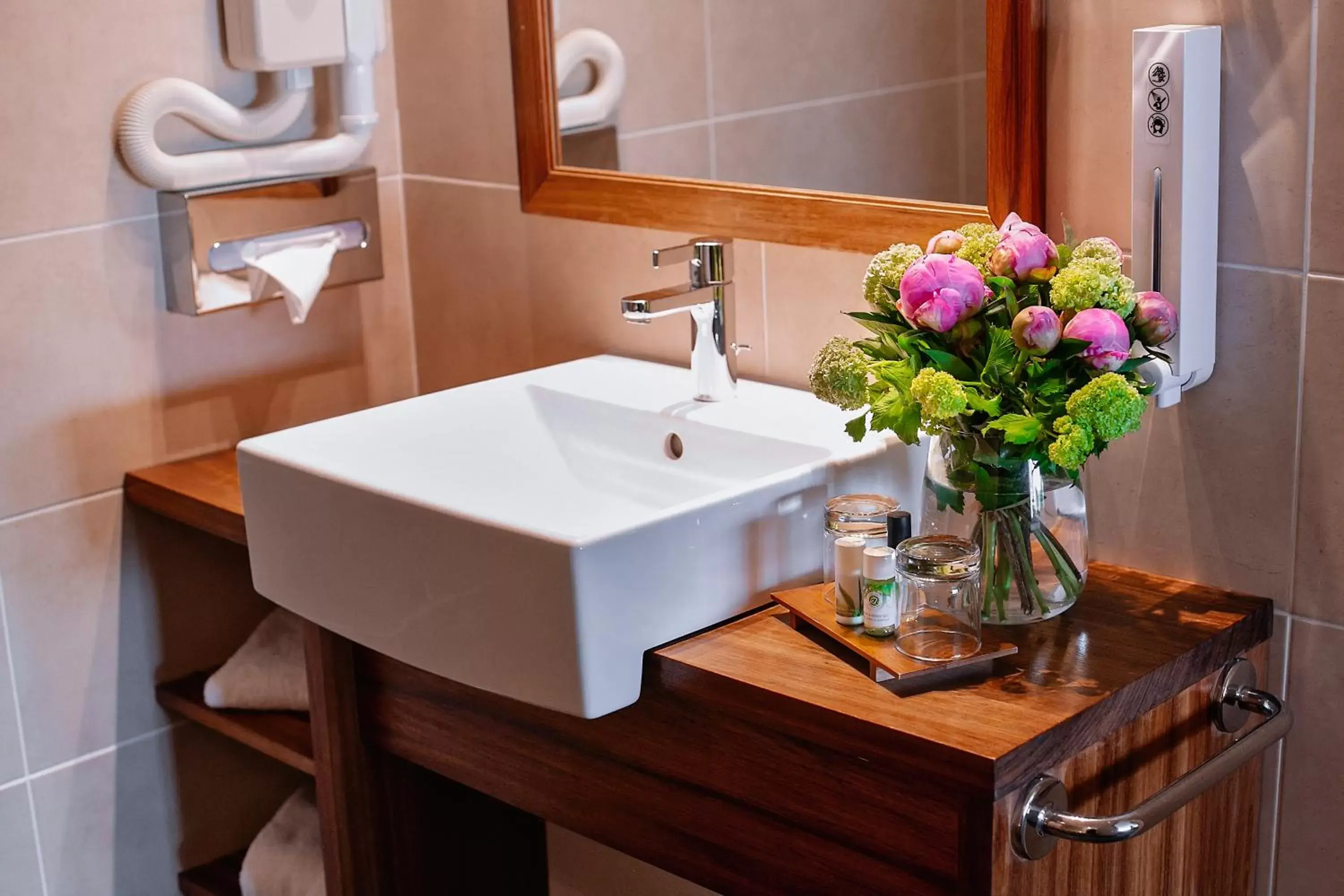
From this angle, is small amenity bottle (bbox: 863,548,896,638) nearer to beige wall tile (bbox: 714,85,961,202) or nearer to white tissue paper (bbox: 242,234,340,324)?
beige wall tile (bbox: 714,85,961,202)

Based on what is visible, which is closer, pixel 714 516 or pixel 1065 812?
pixel 1065 812

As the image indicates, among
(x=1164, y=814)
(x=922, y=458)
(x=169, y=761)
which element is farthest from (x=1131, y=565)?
(x=169, y=761)

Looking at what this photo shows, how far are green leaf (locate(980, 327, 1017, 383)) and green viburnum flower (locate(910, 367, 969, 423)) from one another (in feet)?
0.13

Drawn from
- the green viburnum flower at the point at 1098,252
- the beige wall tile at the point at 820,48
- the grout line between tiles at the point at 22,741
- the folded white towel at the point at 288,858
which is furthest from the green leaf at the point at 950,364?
the grout line between tiles at the point at 22,741

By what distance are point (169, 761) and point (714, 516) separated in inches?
38.9

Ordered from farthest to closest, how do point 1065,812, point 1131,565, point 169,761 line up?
point 169,761 < point 1131,565 < point 1065,812

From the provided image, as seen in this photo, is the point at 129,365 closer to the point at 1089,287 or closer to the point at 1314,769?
the point at 1089,287

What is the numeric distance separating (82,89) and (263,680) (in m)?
0.70

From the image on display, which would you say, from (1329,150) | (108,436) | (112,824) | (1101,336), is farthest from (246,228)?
(1329,150)

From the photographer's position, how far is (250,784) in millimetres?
2027

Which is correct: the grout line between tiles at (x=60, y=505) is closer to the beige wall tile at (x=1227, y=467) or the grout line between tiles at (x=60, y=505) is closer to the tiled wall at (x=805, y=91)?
the tiled wall at (x=805, y=91)

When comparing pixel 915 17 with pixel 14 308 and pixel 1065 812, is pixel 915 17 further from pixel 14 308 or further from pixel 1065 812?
pixel 14 308

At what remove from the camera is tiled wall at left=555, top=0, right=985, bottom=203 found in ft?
4.78

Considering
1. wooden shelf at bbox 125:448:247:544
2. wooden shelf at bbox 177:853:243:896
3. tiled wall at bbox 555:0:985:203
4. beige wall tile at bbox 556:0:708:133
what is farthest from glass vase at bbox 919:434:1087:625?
wooden shelf at bbox 177:853:243:896
